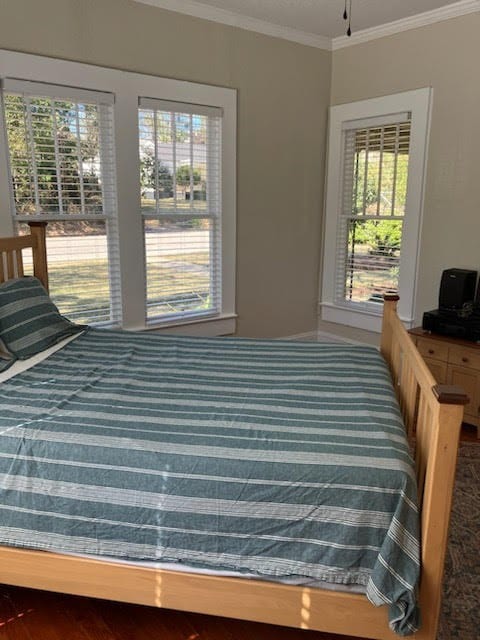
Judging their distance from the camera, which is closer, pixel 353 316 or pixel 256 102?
pixel 256 102

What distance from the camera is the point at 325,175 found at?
4562 mm

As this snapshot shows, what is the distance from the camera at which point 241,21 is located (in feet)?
12.5

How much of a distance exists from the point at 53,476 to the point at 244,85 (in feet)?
10.9

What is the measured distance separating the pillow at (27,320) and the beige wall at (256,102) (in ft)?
4.65

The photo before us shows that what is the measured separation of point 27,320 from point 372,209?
2.90m

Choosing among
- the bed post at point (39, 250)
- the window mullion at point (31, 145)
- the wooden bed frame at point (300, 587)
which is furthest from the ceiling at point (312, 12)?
the wooden bed frame at point (300, 587)

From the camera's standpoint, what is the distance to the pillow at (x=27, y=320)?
2.48 meters

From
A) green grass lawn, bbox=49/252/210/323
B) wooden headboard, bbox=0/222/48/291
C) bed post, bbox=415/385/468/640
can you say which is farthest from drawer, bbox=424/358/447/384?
wooden headboard, bbox=0/222/48/291

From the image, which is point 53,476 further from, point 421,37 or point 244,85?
point 421,37

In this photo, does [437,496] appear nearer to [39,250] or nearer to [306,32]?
[39,250]

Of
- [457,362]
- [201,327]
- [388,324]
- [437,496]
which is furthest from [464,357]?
[437,496]

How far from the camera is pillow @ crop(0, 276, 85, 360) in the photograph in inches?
97.7

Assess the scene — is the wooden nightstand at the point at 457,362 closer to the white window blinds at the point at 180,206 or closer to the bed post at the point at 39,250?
the white window blinds at the point at 180,206

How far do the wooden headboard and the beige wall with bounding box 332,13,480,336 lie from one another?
2.70 meters
